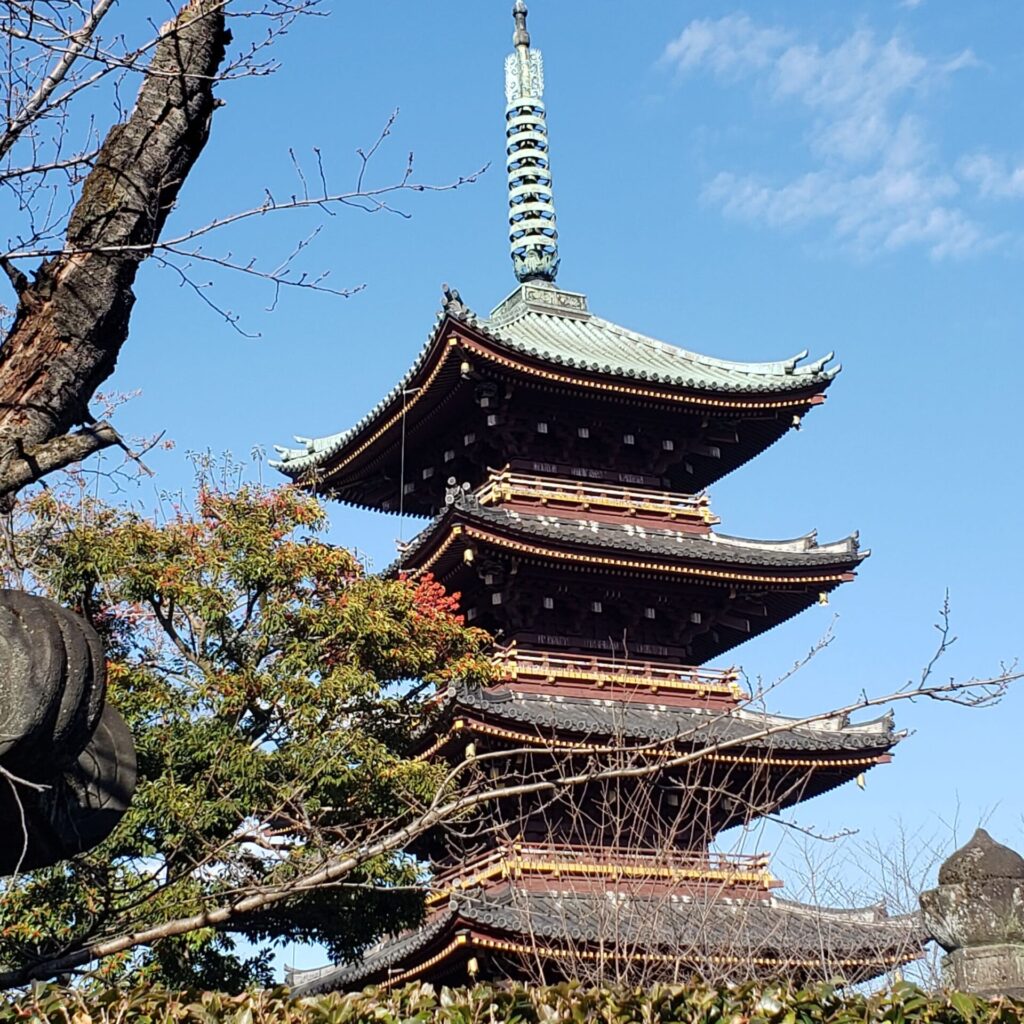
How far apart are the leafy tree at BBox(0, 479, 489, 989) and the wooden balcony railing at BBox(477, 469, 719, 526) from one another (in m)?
3.67

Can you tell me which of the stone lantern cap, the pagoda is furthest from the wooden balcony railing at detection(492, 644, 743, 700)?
the stone lantern cap

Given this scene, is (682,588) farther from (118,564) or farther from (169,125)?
(169,125)

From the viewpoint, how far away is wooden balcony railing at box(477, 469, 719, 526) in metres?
20.4

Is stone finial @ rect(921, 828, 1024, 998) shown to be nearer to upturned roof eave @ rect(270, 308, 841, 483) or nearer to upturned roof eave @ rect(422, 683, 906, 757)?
upturned roof eave @ rect(422, 683, 906, 757)

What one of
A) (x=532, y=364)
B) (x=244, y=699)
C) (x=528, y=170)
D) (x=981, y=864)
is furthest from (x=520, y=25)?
(x=981, y=864)

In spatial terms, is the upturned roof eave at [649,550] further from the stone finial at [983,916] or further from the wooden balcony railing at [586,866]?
the stone finial at [983,916]

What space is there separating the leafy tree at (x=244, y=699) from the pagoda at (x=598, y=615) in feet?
4.92

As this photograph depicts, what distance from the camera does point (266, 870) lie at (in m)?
14.0

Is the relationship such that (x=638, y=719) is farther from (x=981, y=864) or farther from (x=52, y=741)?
(x=52, y=741)

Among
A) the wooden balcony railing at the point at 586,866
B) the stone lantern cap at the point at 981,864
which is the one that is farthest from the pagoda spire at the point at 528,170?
the stone lantern cap at the point at 981,864

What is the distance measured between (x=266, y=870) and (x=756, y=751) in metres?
7.56

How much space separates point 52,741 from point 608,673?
1652 centimetres

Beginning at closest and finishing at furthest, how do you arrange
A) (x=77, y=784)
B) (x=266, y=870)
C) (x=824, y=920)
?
(x=77, y=784) → (x=266, y=870) → (x=824, y=920)

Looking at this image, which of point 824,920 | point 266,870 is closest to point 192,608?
point 266,870
